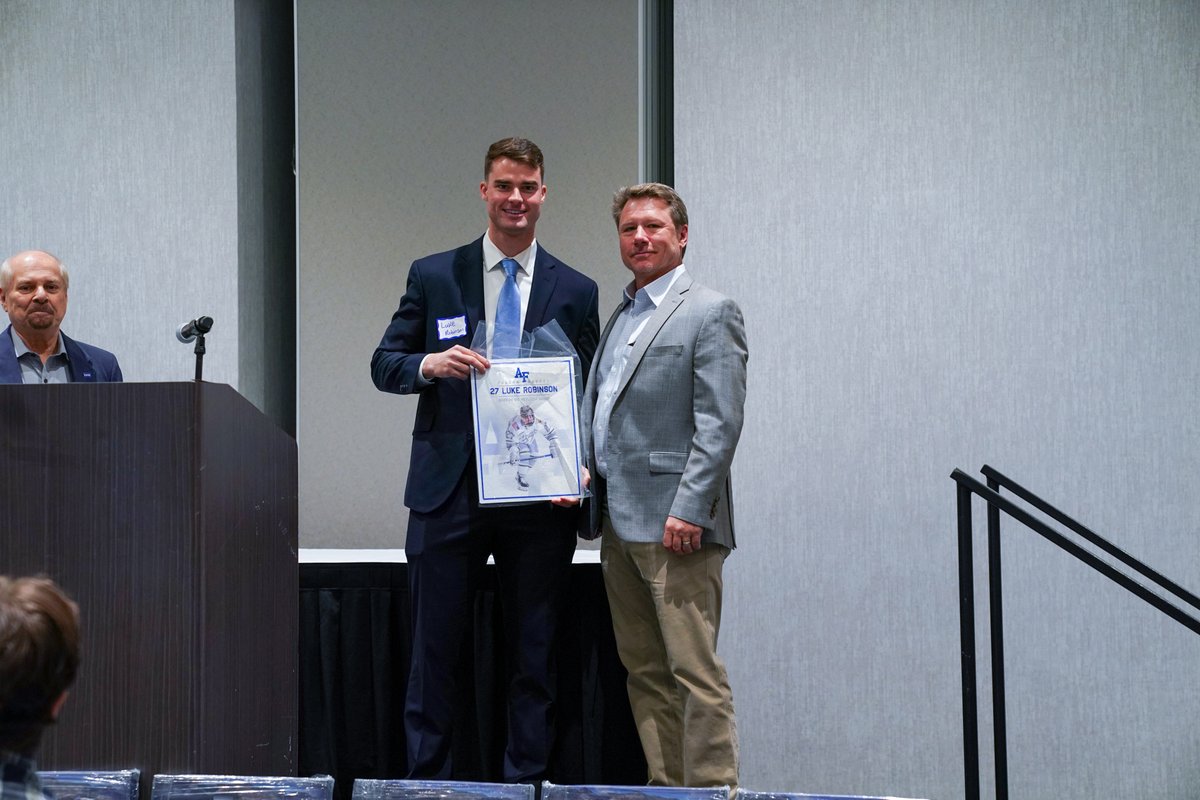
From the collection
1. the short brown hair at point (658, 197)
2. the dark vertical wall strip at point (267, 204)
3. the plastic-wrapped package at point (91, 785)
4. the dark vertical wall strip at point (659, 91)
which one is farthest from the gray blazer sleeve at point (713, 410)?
the dark vertical wall strip at point (267, 204)

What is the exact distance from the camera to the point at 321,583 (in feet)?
11.2

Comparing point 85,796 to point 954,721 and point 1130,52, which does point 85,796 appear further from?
point 1130,52

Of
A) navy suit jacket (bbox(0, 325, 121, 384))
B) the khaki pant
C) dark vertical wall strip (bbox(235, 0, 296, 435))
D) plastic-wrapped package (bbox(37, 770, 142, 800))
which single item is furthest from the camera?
dark vertical wall strip (bbox(235, 0, 296, 435))

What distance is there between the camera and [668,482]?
2.94 metres

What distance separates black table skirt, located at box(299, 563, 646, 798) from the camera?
3.26 m

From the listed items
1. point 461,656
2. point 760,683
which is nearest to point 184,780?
point 461,656

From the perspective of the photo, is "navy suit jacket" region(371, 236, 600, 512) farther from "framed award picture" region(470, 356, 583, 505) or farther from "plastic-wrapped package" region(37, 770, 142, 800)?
"plastic-wrapped package" region(37, 770, 142, 800)

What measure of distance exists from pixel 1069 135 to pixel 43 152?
12.5ft

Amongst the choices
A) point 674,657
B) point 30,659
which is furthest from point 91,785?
point 674,657

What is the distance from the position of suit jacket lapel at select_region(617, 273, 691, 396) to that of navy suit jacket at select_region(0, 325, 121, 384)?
164 centimetres

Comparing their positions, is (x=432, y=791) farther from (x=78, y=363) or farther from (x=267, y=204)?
(x=267, y=204)

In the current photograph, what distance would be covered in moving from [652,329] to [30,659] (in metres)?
2.02

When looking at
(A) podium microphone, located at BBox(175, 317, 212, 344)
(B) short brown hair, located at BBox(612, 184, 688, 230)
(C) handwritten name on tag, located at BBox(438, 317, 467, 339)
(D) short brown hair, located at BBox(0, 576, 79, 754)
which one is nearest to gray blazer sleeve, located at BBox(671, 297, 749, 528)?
(B) short brown hair, located at BBox(612, 184, 688, 230)

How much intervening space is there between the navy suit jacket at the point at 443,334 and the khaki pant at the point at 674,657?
0.47 m
